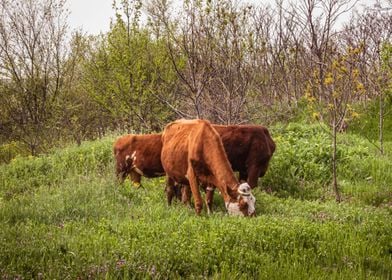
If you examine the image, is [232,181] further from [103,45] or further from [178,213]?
[103,45]

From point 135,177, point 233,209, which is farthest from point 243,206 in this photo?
point 135,177

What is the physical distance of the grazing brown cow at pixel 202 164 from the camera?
875 cm

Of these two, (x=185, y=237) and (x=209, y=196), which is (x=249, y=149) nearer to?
(x=209, y=196)

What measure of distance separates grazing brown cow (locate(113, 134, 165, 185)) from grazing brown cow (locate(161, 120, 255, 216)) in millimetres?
891

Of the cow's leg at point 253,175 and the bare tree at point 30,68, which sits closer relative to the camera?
the cow's leg at point 253,175

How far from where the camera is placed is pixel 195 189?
9344 mm

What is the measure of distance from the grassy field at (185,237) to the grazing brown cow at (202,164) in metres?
0.61

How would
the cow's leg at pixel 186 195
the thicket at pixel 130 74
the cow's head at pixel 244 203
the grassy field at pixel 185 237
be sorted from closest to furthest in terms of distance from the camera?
the grassy field at pixel 185 237, the cow's head at pixel 244 203, the cow's leg at pixel 186 195, the thicket at pixel 130 74

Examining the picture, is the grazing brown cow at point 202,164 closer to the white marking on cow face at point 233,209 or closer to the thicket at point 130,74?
the white marking on cow face at point 233,209

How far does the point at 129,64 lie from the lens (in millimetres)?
20344

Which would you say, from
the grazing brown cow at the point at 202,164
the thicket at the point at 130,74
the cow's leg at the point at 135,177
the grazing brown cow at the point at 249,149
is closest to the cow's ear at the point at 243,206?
the grazing brown cow at the point at 202,164

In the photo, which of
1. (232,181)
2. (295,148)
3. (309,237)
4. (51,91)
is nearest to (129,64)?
(51,91)

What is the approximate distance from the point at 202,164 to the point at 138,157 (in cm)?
301

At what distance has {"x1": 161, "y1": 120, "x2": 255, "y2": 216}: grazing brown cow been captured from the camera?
344 inches
